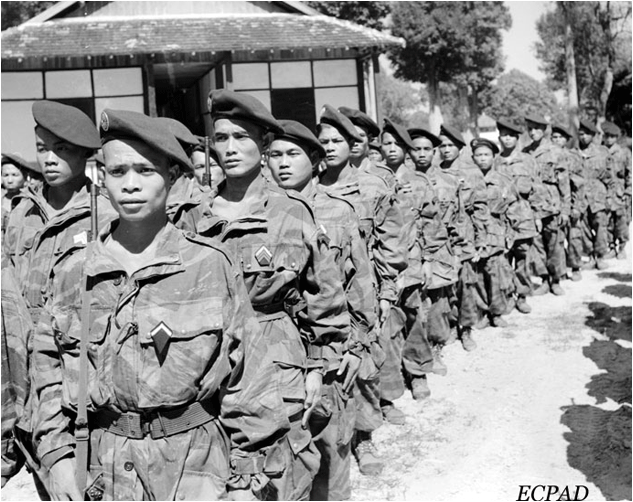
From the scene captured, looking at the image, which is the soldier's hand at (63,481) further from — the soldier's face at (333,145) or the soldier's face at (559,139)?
the soldier's face at (559,139)

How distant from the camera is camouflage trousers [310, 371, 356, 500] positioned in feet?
13.7

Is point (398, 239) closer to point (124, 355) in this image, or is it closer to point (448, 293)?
point (448, 293)

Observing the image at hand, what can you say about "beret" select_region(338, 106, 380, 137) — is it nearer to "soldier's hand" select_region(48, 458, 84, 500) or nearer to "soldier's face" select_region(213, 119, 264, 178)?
"soldier's face" select_region(213, 119, 264, 178)

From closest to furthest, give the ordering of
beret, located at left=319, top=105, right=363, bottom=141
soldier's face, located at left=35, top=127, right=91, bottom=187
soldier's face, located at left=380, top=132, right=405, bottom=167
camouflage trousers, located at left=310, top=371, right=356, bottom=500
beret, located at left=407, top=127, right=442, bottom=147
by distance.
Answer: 1. soldier's face, located at left=35, top=127, right=91, bottom=187
2. camouflage trousers, located at left=310, top=371, right=356, bottom=500
3. beret, located at left=319, top=105, right=363, bottom=141
4. soldier's face, located at left=380, top=132, right=405, bottom=167
5. beret, located at left=407, top=127, right=442, bottom=147

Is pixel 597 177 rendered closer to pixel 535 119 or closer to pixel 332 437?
pixel 535 119

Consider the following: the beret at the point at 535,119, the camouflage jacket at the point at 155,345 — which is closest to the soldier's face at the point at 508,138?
the beret at the point at 535,119

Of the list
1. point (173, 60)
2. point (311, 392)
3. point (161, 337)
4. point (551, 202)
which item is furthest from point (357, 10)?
point (161, 337)

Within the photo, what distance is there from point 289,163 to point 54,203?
4.57 ft

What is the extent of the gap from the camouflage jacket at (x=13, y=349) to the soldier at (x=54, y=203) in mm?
121

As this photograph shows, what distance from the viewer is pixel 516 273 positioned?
426 inches

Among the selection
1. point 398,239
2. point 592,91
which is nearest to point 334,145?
point 398,239

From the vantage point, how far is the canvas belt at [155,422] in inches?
98.6

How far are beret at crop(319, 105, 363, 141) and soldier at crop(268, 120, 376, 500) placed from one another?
85 cm

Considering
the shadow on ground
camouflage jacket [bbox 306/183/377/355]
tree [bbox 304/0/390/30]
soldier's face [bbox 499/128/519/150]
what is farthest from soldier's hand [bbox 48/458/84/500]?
tree [bbox 304/0/390/30]
